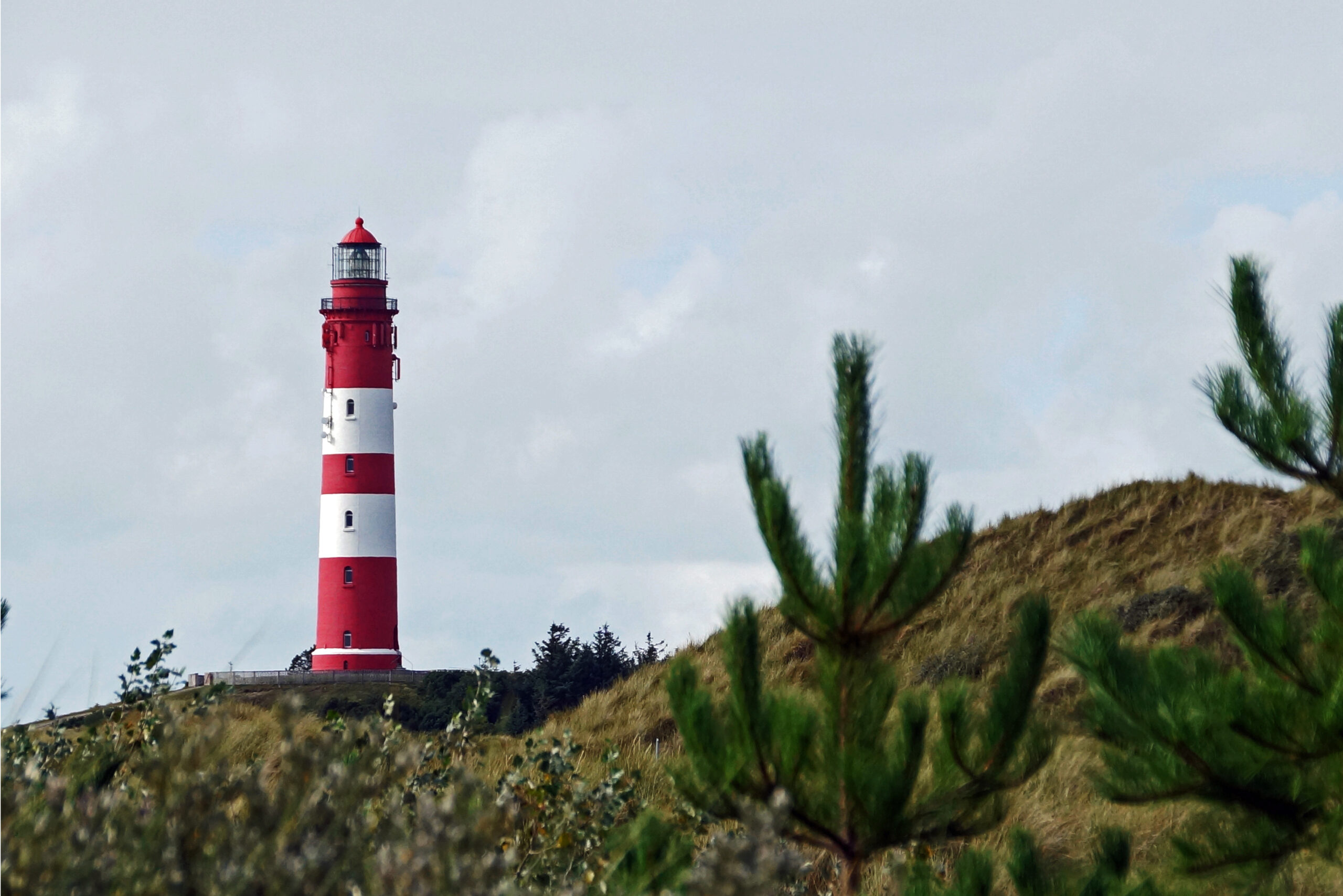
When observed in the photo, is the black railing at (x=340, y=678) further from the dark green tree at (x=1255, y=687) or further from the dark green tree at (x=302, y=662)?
the dark green tree at (x=1255, y=687)

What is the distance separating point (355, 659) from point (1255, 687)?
30704 mm

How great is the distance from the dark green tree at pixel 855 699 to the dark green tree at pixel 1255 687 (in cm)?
162

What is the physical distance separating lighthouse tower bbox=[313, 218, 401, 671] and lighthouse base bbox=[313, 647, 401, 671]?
0.06 ft

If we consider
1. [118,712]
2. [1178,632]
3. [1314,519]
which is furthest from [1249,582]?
[1314,519]

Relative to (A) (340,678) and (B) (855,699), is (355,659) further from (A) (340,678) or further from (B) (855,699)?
(B) (855,699)

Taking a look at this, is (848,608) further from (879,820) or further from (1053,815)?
(1053,815)

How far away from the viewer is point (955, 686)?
17.9 feet

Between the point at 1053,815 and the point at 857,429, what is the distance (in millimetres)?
5786

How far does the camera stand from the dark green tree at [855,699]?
5.16 meters

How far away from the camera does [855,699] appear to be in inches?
211

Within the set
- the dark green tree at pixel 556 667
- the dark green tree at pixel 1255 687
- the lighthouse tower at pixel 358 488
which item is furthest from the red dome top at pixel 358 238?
the dark green tree at pixel 1255 687

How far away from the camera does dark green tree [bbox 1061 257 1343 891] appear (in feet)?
22.2

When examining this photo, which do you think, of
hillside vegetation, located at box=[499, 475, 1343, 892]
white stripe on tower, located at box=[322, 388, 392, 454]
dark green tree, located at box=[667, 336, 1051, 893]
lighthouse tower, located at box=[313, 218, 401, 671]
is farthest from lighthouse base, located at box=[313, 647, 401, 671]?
dark green tree, located at box=[667, 336, 1051, 893]

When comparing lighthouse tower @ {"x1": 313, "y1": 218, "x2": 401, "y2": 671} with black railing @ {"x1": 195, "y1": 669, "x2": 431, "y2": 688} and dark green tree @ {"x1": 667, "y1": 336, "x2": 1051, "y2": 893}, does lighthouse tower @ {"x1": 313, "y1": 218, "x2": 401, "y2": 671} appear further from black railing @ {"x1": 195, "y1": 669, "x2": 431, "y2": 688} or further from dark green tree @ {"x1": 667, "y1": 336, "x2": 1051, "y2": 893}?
dark green tree @ {"x1": 667, "y1": 336, "x2": 1051, "y2": 893}
